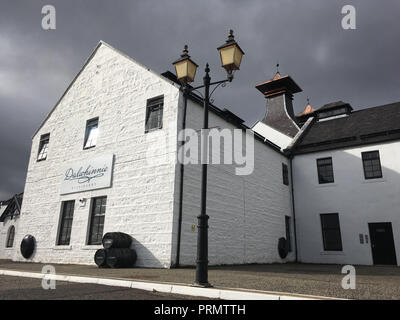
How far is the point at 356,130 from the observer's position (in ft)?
62.6

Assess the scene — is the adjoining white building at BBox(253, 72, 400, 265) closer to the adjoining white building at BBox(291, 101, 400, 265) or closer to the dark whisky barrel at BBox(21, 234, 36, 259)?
the adjoining white building at BBox(291, 101, 400, 265)

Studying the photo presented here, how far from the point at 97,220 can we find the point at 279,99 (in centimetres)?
1996

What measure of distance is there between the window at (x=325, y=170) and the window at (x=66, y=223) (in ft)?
48.3

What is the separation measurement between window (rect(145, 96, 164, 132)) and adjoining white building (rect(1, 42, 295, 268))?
47mm

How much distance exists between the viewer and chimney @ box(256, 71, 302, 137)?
25.6 m

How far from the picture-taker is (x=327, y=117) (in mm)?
25016

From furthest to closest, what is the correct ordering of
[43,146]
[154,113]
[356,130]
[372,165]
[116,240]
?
[356,130]
[372,165]
[43,146]
[154,113]
[116,240]

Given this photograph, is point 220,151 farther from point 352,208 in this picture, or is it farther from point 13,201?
point 13,201

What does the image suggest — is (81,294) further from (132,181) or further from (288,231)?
(288,231)

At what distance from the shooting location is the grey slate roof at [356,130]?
17594mm

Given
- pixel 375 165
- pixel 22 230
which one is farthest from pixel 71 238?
pixel 375 165

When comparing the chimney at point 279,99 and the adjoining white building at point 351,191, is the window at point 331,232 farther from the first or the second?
the chimney at point 279,99

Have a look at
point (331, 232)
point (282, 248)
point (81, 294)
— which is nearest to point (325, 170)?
point (331, 232)

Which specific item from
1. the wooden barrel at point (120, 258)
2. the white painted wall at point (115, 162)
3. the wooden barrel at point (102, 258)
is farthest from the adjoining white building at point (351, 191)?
the wooden barrel at point (102, 258)
